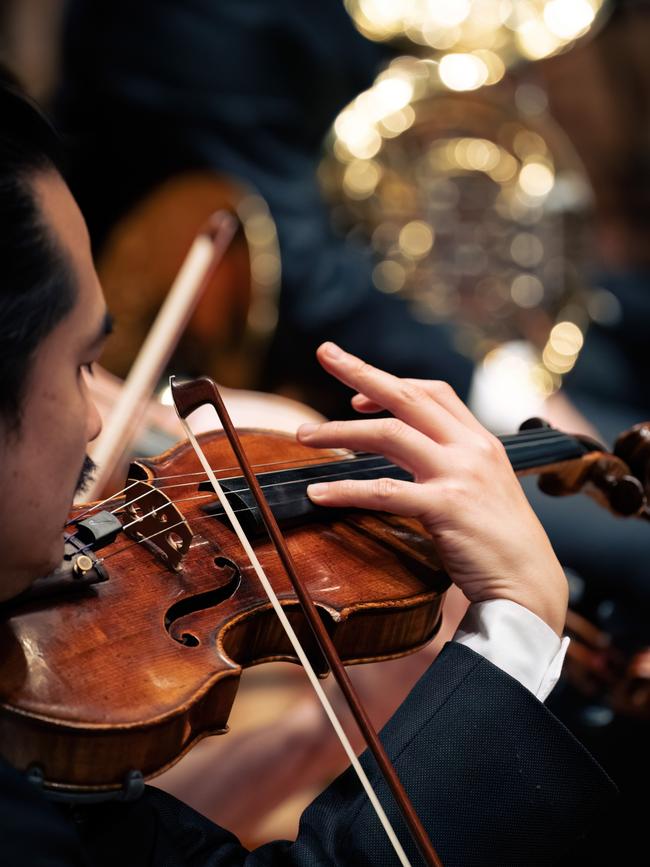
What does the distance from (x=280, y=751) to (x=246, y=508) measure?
321 millimetres

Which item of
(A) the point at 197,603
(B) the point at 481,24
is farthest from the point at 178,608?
(B) the point at 481,24

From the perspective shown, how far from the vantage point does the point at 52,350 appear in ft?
1.55

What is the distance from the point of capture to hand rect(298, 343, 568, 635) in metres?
0.61

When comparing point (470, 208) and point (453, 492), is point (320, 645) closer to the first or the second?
point (453, 492)

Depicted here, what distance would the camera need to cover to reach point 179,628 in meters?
0.52

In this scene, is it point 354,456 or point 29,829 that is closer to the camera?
point 29,829

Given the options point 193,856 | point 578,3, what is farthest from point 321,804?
point 578,3

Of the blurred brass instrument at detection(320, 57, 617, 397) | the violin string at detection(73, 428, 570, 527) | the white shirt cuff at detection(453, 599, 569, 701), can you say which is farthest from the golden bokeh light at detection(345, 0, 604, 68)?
the white shirt cuff at detection(453, 599, 569, 701)

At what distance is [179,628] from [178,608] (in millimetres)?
19

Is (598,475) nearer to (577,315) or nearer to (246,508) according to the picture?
(246,508)

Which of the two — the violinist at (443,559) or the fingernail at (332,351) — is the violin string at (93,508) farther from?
the fingernail at (332,351)

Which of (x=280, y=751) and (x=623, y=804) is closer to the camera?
(x=280, y=751)

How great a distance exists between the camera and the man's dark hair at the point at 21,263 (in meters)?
0.44

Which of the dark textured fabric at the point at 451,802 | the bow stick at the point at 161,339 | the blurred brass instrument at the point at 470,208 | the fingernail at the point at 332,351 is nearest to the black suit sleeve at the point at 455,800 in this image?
the dark textured fabric at the point at 451,802
